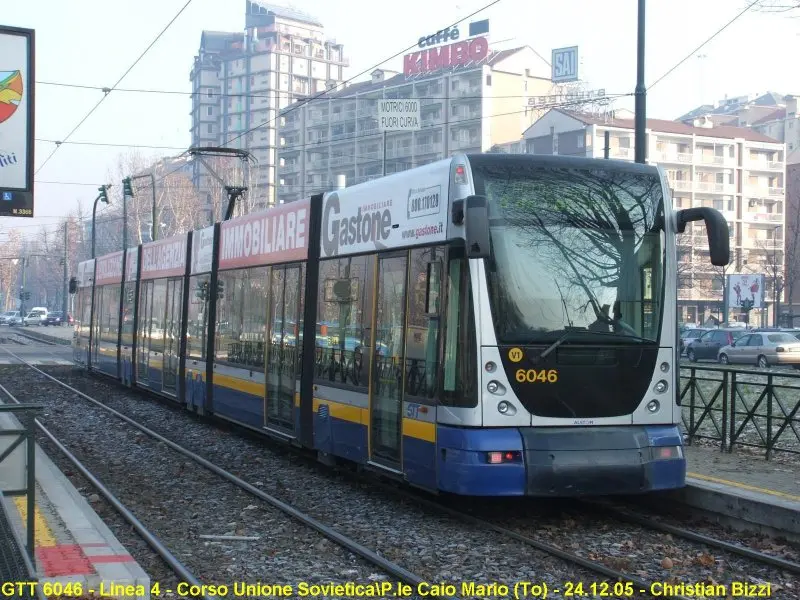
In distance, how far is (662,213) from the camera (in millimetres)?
9453

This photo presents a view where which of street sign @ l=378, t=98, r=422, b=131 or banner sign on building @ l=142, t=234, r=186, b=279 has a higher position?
street sign @ l=378, t=98, r=422, b=131

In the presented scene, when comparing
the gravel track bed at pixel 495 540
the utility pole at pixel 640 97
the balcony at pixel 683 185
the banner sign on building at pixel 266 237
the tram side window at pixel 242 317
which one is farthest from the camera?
the balcony at pixel 683 185

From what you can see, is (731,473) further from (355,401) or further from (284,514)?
(284,514)

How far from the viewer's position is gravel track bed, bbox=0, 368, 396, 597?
25.0ft

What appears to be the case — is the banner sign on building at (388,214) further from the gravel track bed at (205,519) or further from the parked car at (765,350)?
the parked car at (765,350)

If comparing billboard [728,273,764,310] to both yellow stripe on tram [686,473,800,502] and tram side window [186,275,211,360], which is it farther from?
yellow stripe on tram [686,473,800,502]

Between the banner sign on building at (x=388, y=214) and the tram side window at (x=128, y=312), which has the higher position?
the banner sign on building at (x=388, y=214)

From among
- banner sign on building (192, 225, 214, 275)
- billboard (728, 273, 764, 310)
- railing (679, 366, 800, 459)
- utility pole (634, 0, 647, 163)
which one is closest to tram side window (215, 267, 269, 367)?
banner sign on building (192, 225, 214, 275)

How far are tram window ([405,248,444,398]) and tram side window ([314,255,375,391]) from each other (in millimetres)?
938

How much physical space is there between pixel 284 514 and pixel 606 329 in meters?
3.36

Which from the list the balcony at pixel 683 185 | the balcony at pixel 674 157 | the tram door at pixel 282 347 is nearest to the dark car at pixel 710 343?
the tram door at pixel 282 347

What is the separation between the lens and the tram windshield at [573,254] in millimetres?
8884

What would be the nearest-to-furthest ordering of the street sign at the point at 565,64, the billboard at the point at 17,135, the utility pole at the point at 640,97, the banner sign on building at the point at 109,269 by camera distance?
the billboard at the point at 17,135, the utility pole at the point at 640,97, the banner sign on building at the point at 109,269, the street sign at the point at 565,64

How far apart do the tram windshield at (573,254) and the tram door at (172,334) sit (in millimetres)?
10983
